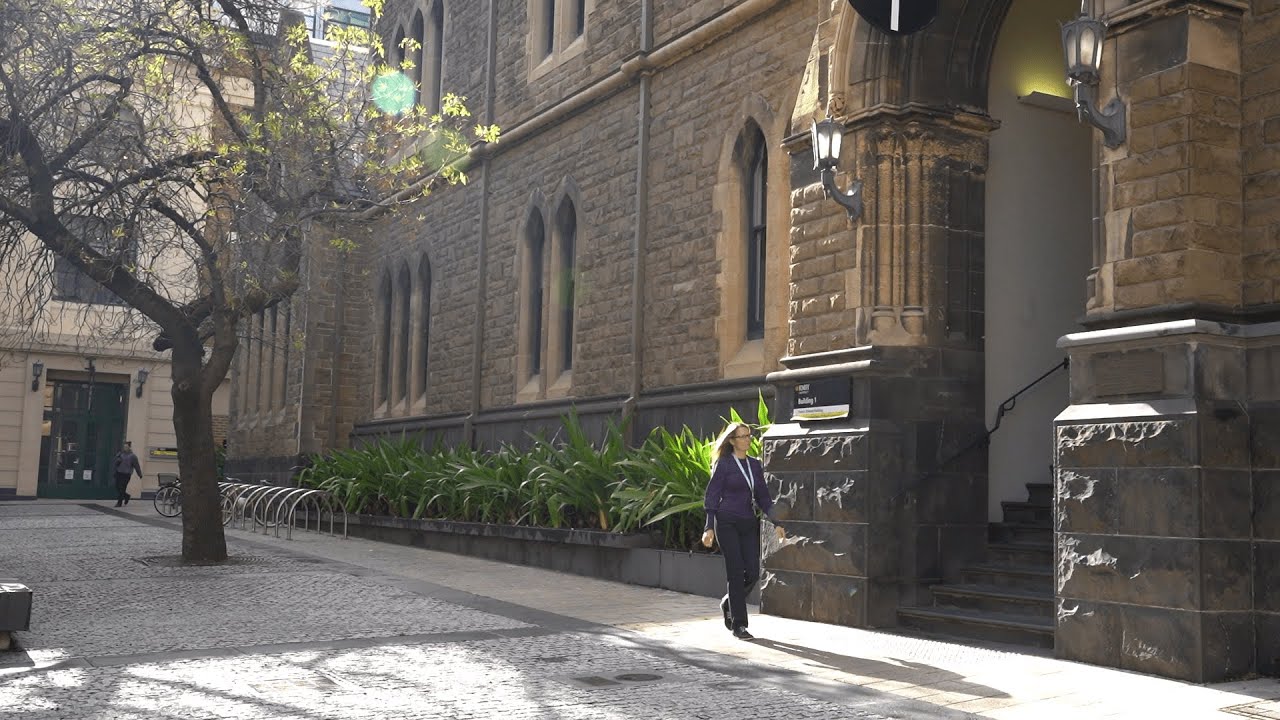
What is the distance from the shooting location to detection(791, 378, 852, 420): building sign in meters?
10.5

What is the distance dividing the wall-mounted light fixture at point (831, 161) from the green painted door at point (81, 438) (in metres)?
33.2

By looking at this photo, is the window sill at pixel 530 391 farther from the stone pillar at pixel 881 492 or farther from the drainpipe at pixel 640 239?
the stone pillar at pixel 881 492

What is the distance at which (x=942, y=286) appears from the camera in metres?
10.7

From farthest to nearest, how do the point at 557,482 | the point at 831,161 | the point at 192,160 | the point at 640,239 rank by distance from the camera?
the point at 640,239
the point at 557,482
the point at 192,160
the point at 831,161

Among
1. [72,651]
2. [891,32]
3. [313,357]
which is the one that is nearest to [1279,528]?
[891,32]

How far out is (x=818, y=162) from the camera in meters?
10.5

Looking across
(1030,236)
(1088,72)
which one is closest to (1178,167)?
(1088,72)

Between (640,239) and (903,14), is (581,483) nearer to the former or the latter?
(640,239)

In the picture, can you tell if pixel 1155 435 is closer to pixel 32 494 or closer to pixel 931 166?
pixel 931 166

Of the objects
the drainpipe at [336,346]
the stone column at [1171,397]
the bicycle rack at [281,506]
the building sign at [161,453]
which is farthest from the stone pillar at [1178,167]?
the building sign at [161,453]

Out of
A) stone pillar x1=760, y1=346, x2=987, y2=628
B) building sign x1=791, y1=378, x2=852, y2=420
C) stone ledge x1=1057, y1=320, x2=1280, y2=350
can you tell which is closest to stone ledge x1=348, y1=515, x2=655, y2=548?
stone pillar x1=760, y1=346, x2=987, y2=628

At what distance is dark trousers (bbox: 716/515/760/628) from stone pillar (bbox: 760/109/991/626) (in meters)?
0.91

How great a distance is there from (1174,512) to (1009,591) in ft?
7.91

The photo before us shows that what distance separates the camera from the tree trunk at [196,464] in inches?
588
